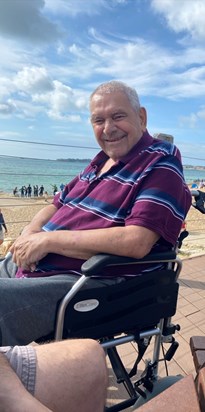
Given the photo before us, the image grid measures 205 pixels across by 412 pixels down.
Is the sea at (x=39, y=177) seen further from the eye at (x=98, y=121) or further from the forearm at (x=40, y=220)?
the eye at (x=98, y=121)

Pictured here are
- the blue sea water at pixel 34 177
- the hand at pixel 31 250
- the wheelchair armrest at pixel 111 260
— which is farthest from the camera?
the blue sea water at pixel 34 177

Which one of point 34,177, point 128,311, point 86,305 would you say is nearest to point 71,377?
point 86,305

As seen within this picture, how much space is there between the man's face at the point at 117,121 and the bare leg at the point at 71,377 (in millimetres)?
1001

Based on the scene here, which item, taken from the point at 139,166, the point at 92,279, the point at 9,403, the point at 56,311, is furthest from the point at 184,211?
the point at 9,403

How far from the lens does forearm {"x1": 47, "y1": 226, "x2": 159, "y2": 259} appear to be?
1.24 meters

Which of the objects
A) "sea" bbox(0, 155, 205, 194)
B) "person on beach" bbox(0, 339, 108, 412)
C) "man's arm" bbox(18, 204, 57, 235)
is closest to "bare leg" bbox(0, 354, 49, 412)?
"person on beach" bbox(0, 339, 108, 412)

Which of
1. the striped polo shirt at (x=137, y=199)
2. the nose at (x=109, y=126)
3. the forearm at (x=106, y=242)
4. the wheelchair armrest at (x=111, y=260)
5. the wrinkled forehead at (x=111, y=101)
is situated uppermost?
the wrinkled forehead at (x=111, y=101)

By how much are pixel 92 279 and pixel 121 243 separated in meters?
0.21

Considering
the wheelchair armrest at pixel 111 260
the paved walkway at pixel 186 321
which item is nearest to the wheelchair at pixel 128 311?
the wheelchair armrest at pixel 111 260

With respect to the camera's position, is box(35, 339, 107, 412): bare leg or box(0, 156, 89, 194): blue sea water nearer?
box(35, 339, 107, 412): bare leg

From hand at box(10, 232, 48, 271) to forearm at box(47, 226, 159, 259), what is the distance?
0.17 feet

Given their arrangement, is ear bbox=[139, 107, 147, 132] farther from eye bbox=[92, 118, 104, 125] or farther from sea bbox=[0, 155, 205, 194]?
sea bbox=[0, 155, 205, 194]

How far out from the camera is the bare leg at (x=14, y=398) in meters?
0.58

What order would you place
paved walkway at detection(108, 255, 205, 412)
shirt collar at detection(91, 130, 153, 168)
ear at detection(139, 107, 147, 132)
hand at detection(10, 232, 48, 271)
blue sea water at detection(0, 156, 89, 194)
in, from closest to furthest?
1. hand at detection(10, 232, 48, 271)
2. shirt collar at detection(91, 130, 153, 168)
3. ear at detection(139, 107, 147, 132)
4. paved walkway at detection(108, 255, 205, 412)
5. blue sea water at detection(0, 156, 89, 194)
